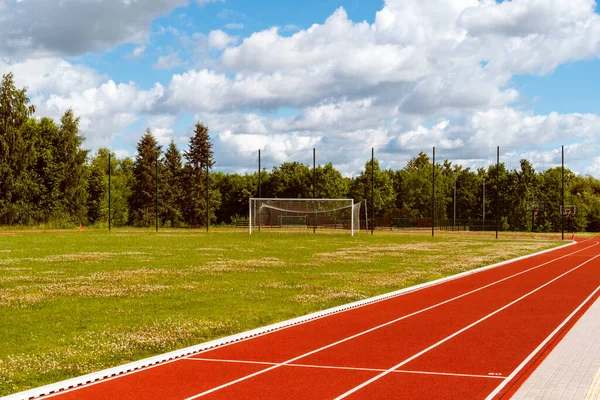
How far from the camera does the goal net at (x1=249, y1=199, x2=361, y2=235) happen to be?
53.9 meters

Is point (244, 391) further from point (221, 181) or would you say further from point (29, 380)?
point (221, 181)

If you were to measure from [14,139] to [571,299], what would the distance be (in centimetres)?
5787

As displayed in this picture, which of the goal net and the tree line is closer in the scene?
the goal net

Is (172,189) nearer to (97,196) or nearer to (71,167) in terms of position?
(97,196)

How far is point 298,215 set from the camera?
182ft

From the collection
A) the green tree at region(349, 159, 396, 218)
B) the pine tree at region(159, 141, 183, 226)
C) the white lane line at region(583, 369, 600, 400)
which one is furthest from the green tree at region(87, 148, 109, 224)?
the white lane line at region(583, 369, 600, 400)

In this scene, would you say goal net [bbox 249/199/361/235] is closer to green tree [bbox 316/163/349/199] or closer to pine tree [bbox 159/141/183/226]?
pine tree [bbox 159/141/183/226]

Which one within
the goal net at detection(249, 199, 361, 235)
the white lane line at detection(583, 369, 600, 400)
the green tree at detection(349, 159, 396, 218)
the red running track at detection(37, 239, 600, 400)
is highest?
the green tree at detection(349, 159, 396, 218)

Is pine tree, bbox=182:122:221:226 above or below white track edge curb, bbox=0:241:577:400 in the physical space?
above

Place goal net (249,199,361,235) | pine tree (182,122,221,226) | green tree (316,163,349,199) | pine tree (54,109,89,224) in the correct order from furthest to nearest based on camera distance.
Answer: green tree (316,163,349,199), pine tree (182,122,221,226), pine tree (54,109,89,224), goal net (249,199,361,235)

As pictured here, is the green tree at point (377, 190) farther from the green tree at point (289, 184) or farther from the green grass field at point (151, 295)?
the green grass field at point (151, 295)

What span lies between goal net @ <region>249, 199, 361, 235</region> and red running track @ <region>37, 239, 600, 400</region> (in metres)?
39.3

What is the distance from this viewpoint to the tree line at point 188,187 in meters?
61.6

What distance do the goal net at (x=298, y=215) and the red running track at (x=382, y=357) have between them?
39.3 metres
